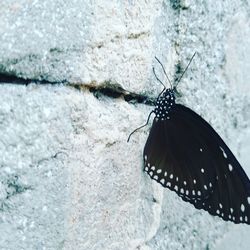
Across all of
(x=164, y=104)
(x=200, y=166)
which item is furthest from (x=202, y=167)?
(x=164, y=104)

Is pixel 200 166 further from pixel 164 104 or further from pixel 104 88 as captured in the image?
pixel 104 88

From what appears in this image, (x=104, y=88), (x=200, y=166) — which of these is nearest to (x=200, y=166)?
(x=200, y=166)

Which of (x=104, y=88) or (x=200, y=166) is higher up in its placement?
(x=104, y=88)

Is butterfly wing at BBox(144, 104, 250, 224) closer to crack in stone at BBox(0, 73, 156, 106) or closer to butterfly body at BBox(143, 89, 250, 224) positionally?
butterfly body at BBox(143, 89, 250, 224)

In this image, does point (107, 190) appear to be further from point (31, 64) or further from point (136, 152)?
point (31, 64)

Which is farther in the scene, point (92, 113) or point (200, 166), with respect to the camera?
point (200, 166)

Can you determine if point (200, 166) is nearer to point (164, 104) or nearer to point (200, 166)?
point (200, 166)
